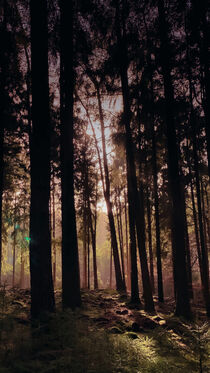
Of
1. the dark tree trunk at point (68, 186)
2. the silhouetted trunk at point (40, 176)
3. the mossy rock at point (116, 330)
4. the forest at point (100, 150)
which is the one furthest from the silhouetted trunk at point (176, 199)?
the silhouetted trunk at point (40, 176)

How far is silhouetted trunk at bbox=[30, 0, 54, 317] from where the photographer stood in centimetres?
591

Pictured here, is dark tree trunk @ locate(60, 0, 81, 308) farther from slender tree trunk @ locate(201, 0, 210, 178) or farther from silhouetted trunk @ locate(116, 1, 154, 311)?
slender tree trunk @ locate(201, 0, 210, 178)

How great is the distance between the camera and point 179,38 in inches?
402

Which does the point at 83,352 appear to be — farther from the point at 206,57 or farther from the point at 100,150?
the point at 100,150

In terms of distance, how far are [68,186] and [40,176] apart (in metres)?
1.93

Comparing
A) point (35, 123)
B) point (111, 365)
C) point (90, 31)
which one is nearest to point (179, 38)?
point (90, 31)

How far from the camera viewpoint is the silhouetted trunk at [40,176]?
5914 mm

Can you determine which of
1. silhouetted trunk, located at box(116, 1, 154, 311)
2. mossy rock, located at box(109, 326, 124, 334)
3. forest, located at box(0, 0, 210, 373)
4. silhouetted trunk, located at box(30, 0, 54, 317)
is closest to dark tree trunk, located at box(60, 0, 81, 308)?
forest, located at box(0, 0, 210, 373)

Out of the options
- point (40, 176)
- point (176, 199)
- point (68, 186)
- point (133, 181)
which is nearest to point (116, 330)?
point (40, 176)

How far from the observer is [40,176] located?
6.20 metres

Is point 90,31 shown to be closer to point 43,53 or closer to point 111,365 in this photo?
point 43,53

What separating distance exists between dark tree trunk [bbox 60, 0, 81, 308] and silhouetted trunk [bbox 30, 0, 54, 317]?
148 cm

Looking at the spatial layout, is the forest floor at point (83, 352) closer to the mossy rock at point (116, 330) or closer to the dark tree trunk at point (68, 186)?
the mossy rock at point (116, 330)

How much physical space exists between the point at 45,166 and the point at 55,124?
7.57 meters
